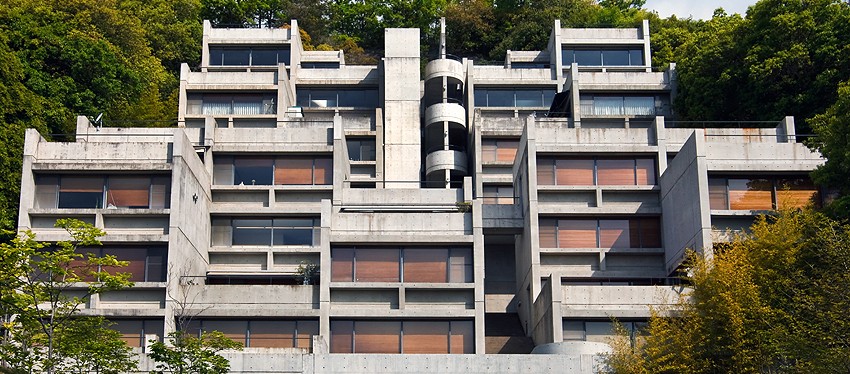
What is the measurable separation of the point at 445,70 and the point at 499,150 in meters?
8.26

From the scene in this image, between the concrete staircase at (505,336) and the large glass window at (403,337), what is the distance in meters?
2.28

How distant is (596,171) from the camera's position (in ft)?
188

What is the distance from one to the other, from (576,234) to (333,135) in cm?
1419

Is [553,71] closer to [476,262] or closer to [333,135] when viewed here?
[333,135]

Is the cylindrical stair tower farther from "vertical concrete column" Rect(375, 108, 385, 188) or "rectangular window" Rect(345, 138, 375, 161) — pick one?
"rectangular window" Rect(345, 138, 375, 161)

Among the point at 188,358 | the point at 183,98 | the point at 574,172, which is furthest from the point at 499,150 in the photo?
the point at 188,358

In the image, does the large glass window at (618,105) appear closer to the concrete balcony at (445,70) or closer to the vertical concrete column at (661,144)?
the concrete balcony at (445,70)

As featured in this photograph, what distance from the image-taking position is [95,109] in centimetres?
7394

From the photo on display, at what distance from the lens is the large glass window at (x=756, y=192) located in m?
51.6

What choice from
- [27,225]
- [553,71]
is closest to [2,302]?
[27,225]

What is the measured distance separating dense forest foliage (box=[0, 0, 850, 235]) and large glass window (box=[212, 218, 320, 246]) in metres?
9.95

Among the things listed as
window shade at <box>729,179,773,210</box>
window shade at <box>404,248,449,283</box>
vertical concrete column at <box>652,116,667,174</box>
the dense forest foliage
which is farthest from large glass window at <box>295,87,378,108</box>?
window shade at <box>729,179,773,210</box>

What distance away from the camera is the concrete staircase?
53875 millimetres

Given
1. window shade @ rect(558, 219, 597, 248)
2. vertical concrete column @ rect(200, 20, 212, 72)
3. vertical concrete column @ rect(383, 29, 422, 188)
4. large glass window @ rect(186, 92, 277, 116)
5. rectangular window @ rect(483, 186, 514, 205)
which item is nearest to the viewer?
window shade @ rect(558, 219, 597, 248)
